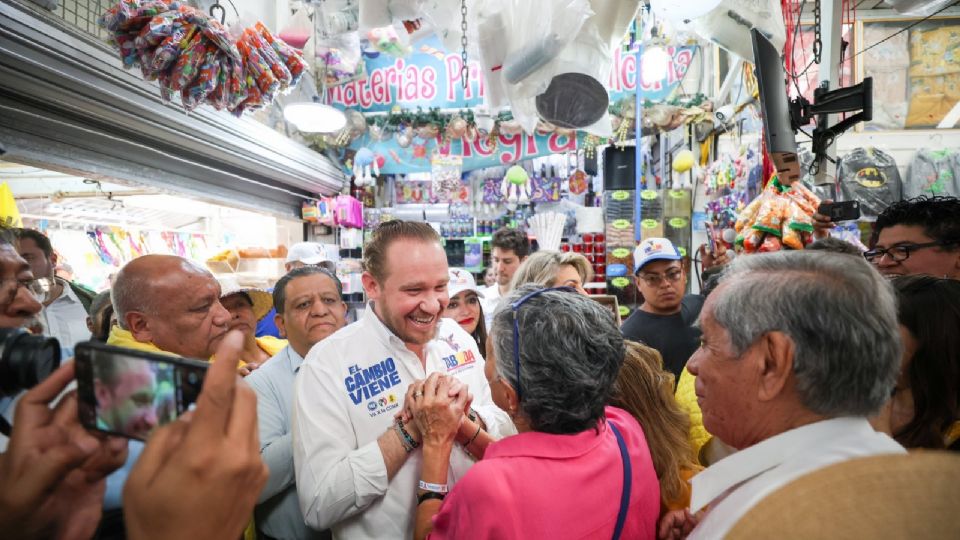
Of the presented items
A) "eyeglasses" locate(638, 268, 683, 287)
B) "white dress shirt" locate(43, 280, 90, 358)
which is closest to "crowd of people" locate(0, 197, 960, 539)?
"eyeglasses" locate(638, 268, 683, 287)

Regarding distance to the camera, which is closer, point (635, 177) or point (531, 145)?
point (635, 177)

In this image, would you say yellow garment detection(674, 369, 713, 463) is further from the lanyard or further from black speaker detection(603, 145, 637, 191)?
black speaker detection(603, 145, 637, 191)

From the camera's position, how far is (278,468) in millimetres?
1756

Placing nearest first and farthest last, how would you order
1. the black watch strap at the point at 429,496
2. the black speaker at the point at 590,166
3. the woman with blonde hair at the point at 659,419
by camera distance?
the black watch strap at the point at 429,496
the woman with blonde hair at the point at 659,419
the black speaker at the point at 590,166

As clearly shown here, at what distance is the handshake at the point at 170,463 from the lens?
0.50m

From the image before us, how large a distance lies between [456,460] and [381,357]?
41cm

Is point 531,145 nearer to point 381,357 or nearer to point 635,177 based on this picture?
point 635,177

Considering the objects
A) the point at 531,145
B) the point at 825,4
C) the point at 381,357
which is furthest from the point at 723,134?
the point at 381,357

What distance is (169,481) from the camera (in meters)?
0.50

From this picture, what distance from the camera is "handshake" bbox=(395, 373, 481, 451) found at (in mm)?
1394

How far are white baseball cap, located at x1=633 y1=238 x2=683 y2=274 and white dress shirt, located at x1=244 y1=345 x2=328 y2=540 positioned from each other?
7.01 ft

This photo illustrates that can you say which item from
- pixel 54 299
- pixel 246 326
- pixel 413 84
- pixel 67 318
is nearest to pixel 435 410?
pixel 246 326

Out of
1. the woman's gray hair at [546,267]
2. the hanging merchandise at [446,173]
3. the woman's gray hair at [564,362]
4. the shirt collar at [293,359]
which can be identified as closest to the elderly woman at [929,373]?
the woman's gray hair at [564,362]

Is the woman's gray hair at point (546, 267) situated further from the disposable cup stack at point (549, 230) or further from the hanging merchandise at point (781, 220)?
the disposable cup stack at point (549, 230)
